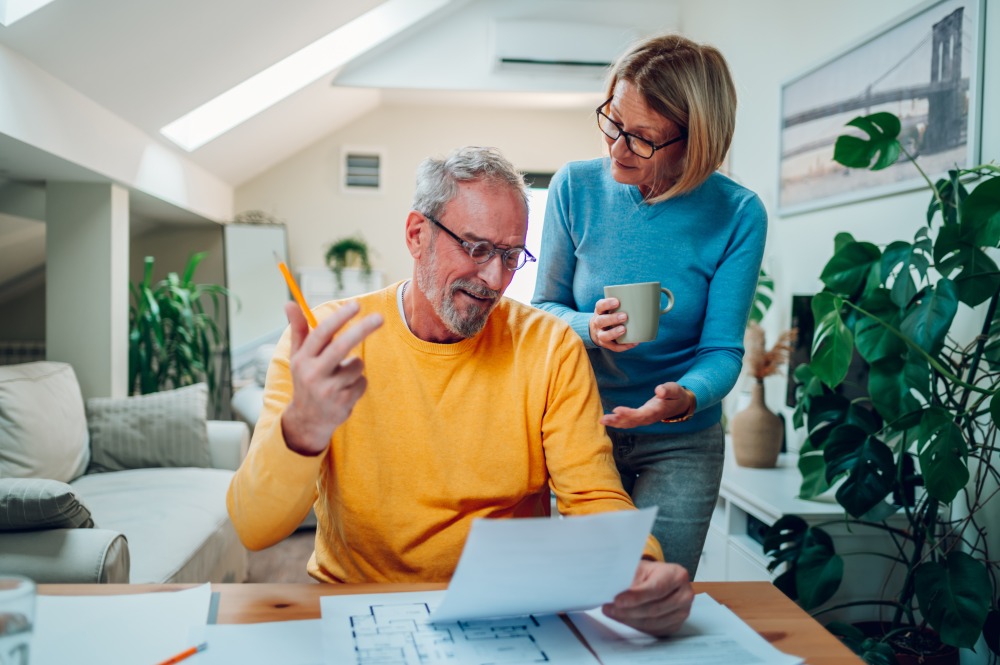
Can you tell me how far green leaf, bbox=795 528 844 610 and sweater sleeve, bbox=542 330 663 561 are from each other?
1201 mm

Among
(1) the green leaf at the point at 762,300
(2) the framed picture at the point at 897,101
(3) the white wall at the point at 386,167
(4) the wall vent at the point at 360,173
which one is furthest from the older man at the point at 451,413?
(4) the wall vent at the point at 360,173

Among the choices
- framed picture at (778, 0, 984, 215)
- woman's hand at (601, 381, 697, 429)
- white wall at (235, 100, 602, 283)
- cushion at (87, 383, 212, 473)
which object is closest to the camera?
woman's hand at (601, 381, 697, 429)

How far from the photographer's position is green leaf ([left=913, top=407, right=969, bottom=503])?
1.76m

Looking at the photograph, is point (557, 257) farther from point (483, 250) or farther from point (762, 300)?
point (762, 300)

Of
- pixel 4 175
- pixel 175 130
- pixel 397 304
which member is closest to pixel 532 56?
pixel 175 130

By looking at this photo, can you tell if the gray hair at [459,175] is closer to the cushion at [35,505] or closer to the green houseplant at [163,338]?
the cushion at [35,505]

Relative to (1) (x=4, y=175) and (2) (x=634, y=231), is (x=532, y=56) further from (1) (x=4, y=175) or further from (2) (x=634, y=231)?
(2) (x=634, y=231)

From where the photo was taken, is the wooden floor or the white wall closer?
the wooden floor

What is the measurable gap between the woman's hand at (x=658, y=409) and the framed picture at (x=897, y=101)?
5.09 ft

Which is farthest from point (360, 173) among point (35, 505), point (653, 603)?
point (653, 603)

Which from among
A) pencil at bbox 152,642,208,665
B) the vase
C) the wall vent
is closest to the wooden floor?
the vase

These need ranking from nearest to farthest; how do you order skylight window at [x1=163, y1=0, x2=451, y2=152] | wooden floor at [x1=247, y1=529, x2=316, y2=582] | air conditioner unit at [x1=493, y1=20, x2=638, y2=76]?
Answer: wooden floor at [x1=247, y1=529, x2=316, y2=582] → skylight window at [x1=163, y1=0, x2=451, y2=152] → air conditioner unit at [x1=493, y1=20, x2=638, y2=76]

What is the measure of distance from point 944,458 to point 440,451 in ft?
4.01

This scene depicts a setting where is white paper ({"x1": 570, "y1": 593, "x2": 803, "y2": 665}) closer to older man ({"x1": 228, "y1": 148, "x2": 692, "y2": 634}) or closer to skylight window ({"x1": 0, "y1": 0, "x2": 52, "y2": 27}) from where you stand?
older man ({"x1": 228, "y1": 148, "x2": 692, "y2": 634})
